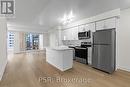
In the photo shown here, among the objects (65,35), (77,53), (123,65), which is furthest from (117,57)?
(65,35)

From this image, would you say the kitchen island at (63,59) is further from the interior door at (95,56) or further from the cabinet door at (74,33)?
the cabinet door at (74,33)

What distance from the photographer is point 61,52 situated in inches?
159

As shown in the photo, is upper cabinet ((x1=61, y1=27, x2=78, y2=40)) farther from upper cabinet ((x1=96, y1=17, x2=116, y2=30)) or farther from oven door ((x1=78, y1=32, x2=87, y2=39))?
upper cabinet ((x1=96, y1=17, x2=116, y2=30))

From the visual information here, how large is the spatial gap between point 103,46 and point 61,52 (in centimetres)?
166

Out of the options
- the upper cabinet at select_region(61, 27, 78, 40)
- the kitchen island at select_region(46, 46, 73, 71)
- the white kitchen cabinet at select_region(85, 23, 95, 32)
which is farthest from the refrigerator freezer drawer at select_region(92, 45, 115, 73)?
the upper cabinet at select_region(61, 27, 78, 40)

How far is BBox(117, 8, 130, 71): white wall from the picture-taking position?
12.6 feet

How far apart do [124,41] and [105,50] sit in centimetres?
97

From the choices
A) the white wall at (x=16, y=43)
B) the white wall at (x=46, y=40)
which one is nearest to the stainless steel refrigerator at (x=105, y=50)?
the white wall at (x=16, y=43)

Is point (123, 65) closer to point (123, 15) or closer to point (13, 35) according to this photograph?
point (123, 15)

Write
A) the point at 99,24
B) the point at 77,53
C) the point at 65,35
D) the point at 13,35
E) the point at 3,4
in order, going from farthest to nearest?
the point at 13,35
the point at 65,35
the point at 77,53
the point at 99,24
the point at 3,4

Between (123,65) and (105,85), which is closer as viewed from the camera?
(105,85)

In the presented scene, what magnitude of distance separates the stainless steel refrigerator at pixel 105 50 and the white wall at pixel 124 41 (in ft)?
2.03

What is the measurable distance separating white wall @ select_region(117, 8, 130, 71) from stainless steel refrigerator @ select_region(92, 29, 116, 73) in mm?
617

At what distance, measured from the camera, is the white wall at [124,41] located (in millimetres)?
3847
